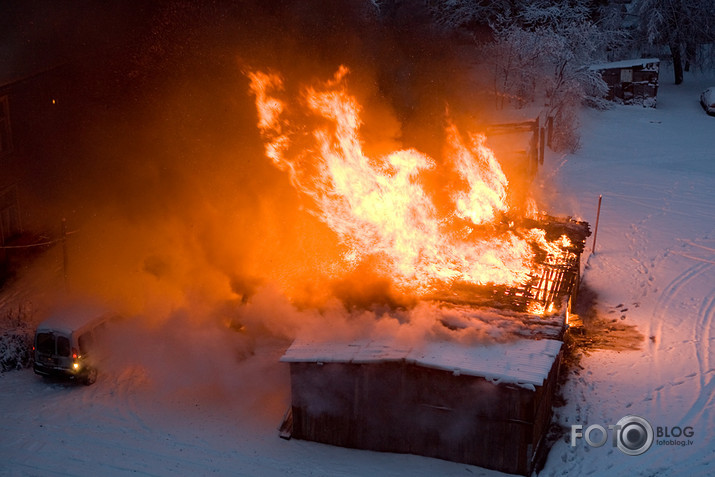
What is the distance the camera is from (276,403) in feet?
54.0

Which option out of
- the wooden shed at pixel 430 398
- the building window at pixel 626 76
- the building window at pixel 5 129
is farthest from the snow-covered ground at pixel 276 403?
the building window at pixel 626 76

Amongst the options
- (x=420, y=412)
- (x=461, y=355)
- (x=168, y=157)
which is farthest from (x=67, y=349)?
(x=168, y=157)

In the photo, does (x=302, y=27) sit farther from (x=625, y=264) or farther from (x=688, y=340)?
(x=688, y=340)

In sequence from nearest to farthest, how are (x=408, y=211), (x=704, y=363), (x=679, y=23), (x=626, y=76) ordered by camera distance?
(x=704, y=363) < (x=408, y=211) < (x=626, y=76) < (x=679, y=23)

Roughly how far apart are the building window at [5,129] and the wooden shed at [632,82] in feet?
96.0

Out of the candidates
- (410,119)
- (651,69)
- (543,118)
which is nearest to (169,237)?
(410,119)

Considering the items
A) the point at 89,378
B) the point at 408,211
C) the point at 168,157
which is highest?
the point at 168,157

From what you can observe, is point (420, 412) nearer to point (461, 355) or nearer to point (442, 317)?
point (461, 355)

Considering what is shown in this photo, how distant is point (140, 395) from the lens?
17.0m

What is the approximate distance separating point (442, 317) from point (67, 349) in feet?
28.9

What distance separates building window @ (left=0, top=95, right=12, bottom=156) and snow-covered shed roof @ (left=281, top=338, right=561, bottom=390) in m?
12.9

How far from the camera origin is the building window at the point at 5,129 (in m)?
22.4

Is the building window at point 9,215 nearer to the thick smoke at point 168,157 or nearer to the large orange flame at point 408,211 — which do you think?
the thick smoke at point 168,157

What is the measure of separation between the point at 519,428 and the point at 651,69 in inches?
1264
